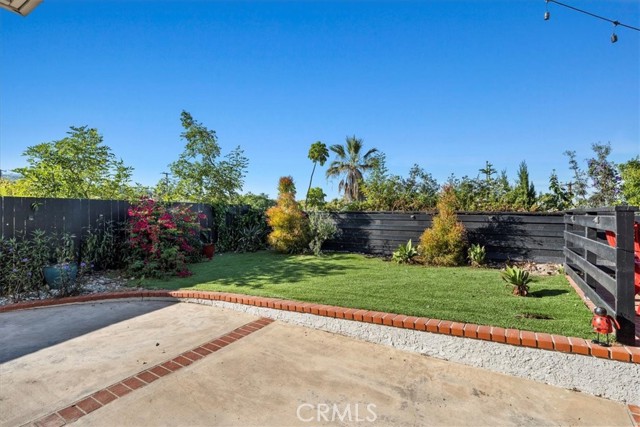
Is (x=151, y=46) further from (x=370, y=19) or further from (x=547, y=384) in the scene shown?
(x=547, y=384)

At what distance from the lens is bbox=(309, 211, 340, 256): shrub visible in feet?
26.5

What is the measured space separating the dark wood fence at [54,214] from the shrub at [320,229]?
14.3ft

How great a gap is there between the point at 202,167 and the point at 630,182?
14.4m

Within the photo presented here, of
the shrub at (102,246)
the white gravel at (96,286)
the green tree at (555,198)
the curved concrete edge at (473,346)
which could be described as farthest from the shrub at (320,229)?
the green tree at (555,198)

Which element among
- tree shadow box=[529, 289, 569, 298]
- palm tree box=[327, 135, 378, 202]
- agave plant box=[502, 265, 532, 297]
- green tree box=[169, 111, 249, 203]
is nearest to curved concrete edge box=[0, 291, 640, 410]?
agave plant box=[502, 265, 532, 297]

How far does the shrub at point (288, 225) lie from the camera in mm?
8125

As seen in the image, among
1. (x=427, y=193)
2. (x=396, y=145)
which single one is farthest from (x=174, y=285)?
(x=396, y=145)

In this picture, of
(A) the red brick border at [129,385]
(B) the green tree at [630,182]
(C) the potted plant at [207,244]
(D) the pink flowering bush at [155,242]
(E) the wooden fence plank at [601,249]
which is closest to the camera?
(A) the red brick border at [129,385]

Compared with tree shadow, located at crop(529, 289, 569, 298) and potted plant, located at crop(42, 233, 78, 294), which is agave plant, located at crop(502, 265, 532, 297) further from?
potted plant, located at crop(42, 233, 78, 294)

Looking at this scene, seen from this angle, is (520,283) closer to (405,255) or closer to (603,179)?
(405,255)

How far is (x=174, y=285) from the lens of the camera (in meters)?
5.19

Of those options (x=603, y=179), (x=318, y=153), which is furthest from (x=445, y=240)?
(x=318, y=153)

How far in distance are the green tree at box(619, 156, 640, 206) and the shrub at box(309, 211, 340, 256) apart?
8792 millimetres

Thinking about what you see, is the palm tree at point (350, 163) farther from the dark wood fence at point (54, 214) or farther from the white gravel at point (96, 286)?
the white gravel at point (96, 286)
